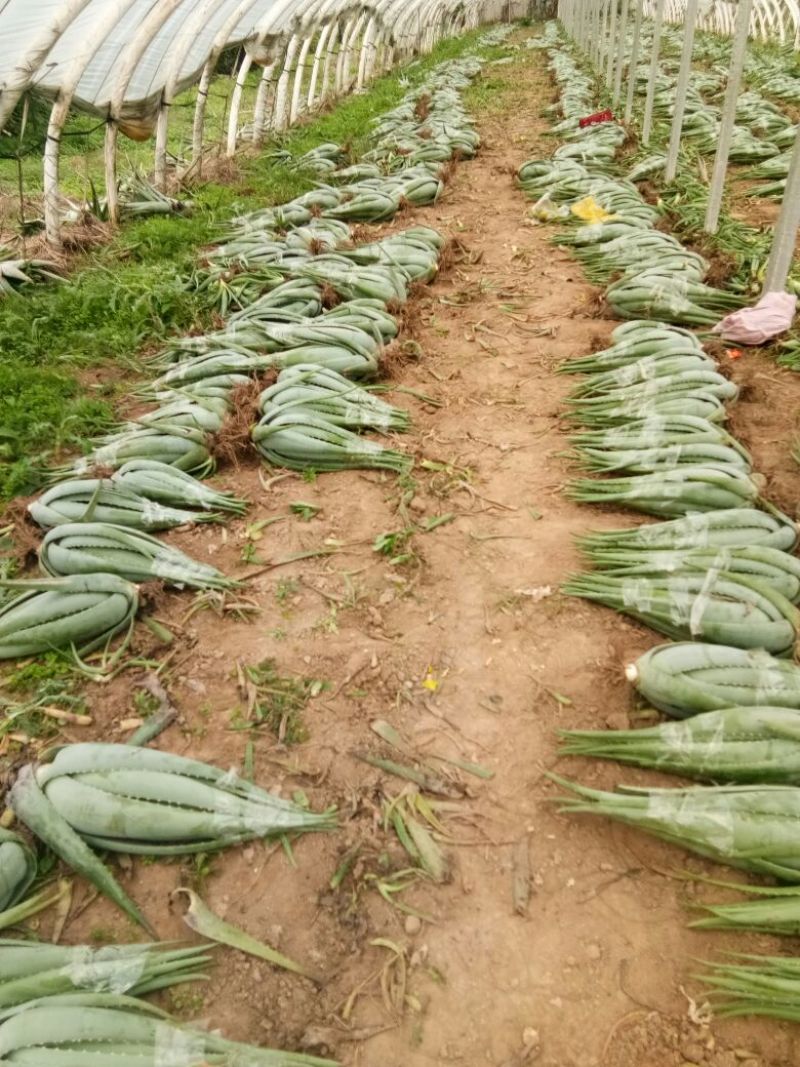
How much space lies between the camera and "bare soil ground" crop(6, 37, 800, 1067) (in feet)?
6.52

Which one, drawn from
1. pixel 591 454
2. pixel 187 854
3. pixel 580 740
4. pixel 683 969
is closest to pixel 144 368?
pixel 591 454

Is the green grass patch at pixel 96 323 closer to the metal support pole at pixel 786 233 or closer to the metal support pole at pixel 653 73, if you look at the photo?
the metal support pole at pixel 786 233

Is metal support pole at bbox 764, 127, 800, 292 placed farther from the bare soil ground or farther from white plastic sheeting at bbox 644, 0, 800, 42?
white plastic sheeting at bbox 644, 0, 800, 42

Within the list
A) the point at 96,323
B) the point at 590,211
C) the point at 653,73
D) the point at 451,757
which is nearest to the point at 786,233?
the point at 590,211

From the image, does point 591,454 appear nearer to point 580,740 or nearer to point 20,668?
point 580,740

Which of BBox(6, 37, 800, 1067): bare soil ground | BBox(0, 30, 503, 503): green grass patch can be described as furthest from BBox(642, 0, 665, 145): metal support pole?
BBox(6, 37, 800, 1067): bare soil ground

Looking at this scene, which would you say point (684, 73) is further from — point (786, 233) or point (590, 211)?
point (786, 233)

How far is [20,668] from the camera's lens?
2986mm

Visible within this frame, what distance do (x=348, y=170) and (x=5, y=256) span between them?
4350mm

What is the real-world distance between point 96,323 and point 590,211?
5.10 metres

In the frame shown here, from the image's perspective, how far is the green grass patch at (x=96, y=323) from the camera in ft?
14.1

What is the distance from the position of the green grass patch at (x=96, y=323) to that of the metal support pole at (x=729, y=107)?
4680 mm

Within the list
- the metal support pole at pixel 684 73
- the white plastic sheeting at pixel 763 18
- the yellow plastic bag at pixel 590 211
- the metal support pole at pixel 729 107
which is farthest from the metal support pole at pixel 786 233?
the white plastic sheeting at pixel 763 18

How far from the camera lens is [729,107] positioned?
20.0 feet
